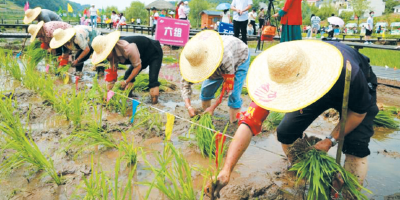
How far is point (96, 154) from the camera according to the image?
2.66 metres

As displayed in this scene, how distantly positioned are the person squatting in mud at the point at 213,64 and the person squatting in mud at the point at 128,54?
1.09 meters

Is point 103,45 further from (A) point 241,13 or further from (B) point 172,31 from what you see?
(B) point 172,31

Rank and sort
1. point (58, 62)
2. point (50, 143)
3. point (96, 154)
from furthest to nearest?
1. point (58, 62)
2. point (50, 143)
3. point (96, 154)

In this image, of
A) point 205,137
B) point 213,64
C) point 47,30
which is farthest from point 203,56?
point 47,30

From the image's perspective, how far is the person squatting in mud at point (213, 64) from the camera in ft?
8.15

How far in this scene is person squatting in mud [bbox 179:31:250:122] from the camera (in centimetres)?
248

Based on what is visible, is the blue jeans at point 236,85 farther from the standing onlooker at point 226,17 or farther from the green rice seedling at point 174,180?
the standing onlooker at point 226,17

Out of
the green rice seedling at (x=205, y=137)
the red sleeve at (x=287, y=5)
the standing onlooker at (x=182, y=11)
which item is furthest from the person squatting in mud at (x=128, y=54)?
the standing onlooker at (x=182, y=11)

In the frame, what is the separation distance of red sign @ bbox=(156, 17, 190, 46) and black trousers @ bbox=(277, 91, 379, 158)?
248 inches

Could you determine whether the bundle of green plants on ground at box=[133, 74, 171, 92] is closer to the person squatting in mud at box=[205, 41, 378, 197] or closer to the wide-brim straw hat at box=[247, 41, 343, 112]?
the person squatting in mud at box=[205, 41, 378, 197]

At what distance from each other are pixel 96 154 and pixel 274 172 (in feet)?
5.06

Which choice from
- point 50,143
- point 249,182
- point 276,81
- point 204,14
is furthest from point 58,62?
point 204,14

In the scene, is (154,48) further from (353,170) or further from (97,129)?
(353,170)

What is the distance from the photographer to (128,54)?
3846 mm
